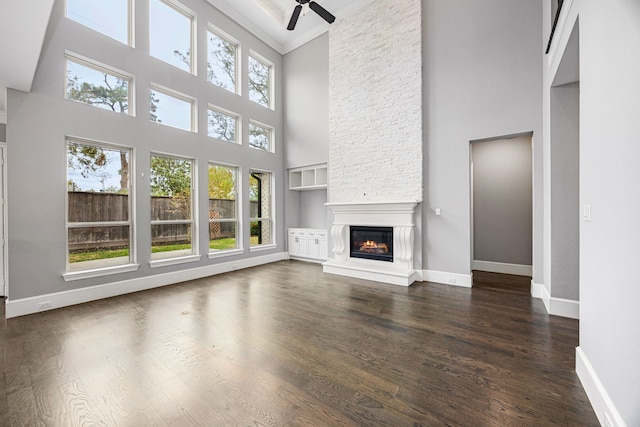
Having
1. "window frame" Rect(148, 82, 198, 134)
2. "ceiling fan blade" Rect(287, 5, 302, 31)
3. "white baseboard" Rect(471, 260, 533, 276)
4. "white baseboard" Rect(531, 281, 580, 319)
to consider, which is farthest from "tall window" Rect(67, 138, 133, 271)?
"white baseboard" Rect(471, 260, 533, 276)

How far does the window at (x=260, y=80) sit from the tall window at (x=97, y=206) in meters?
3.30

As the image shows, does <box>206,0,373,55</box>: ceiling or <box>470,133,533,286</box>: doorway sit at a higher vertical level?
<box>206,0,373,55</box>: ceiling

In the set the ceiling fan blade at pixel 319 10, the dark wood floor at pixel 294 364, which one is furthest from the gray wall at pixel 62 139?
the ceiling fan blade at pixel 319 10

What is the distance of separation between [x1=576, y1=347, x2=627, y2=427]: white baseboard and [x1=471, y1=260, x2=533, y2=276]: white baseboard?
3.54 meters

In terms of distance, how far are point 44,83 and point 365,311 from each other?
5137 mm

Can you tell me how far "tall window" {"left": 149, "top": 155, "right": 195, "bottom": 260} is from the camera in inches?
179

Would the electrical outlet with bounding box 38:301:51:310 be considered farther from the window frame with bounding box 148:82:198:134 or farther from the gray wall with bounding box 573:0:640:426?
the gray wall with bounding box 573:0:640:426

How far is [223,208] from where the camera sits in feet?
18.6

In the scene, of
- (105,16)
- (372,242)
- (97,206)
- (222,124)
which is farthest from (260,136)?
(372,242)

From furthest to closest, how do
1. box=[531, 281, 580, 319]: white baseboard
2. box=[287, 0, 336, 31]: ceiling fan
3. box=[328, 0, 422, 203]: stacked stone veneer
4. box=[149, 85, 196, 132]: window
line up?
box=[328, 0, 422, 203]: stacked stone veneer < box=[149, 85, 196, 132]: window < box=[287, 0, 336, 31]: ceiling fan < box=[531, 281, 580, 319]: white baseboard

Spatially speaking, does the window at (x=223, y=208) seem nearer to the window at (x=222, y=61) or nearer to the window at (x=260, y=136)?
the window at (x=260, y=136)

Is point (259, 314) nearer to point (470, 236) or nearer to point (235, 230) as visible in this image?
point (235, 230)

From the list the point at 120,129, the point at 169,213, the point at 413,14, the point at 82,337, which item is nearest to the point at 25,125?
the point at 120,129

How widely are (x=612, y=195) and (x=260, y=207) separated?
239 inches
